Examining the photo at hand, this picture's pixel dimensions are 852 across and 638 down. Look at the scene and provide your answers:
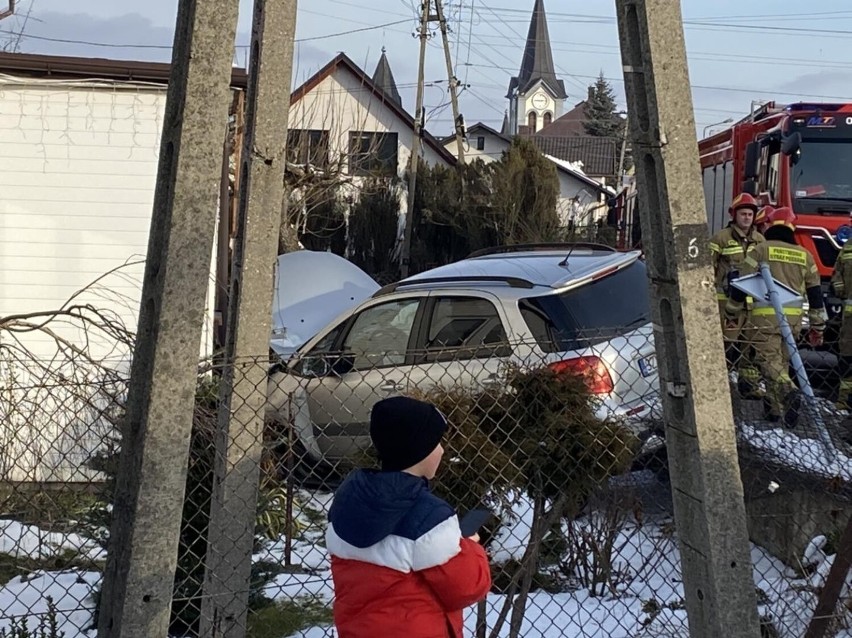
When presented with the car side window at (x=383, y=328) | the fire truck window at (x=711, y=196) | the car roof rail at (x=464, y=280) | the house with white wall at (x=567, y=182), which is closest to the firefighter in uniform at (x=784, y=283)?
the car roof rail at (x=464, y=280)

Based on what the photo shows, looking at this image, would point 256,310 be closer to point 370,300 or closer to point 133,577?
point 133,577

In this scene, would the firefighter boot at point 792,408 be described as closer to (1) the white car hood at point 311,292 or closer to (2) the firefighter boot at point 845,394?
(2) the firefighter boot at point 845,394

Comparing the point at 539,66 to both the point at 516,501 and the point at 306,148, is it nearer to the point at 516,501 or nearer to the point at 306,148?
the point at 306,148

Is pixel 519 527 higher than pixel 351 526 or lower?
lower

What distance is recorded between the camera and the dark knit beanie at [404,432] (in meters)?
2.77

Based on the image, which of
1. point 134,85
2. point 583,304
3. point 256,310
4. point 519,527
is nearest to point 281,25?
point 256,310

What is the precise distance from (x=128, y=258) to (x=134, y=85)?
1.64 m

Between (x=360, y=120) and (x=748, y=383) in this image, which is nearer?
(x=748, y=383)

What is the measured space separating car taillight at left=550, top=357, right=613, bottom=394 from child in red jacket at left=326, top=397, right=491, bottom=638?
68.8 inches

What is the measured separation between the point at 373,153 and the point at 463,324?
73.6 feet

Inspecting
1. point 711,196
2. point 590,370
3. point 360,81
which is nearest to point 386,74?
point 360,81

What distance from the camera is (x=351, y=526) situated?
2.72 m

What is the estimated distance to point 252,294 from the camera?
10.9ft

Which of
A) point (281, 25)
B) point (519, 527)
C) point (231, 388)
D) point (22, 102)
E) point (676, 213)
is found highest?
point (22, 102)
